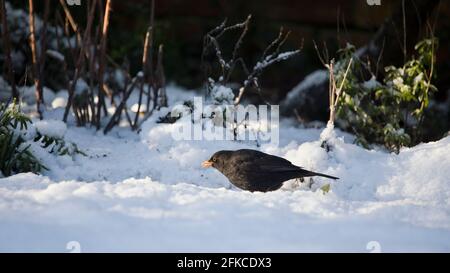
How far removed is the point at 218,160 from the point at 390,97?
5.72 feet

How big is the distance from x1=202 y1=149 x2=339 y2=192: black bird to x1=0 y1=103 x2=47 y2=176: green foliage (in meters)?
1.35

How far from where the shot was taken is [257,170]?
4.75 metres

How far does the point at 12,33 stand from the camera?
716 centimetres

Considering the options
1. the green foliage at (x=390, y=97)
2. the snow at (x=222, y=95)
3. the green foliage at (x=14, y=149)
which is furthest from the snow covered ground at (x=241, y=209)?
the snow at (x=222, y=95)

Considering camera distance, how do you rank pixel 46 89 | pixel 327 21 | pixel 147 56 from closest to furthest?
pixel 147 56, pixel 46 89, pixel 327 21

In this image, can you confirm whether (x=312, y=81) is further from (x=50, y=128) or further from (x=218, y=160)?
(x=50, y=128)

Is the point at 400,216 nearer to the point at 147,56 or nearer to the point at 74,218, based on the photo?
the point at 74,218

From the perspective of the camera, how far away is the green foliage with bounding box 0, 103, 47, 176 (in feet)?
15.4

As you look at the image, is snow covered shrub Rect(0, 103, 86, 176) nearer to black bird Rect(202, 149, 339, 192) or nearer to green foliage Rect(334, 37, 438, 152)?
black bird Rect(202, 149, 339, 192)

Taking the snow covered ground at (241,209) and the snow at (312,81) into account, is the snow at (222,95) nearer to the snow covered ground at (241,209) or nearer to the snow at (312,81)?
the snow covered ground at (241,209)

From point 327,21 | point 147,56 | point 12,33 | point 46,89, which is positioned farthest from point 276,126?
point 327,21

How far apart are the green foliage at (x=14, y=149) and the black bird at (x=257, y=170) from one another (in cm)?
135

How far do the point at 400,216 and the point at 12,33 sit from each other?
4856 mm
